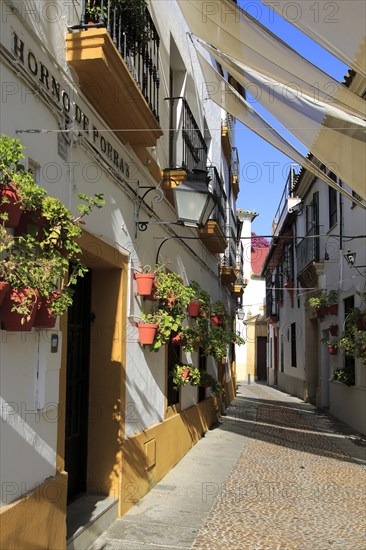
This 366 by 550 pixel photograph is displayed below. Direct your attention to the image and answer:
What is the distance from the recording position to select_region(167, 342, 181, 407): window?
8.05m

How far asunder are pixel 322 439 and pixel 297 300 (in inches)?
384

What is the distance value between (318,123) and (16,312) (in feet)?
14.3

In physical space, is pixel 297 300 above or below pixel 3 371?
above

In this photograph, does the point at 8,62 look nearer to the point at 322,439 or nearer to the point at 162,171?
the point at 162,171

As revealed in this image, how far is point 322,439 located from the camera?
10.6 m

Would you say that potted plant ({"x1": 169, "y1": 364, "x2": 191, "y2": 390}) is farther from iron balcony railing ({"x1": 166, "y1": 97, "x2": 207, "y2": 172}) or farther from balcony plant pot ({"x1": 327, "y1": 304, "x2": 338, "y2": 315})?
balcony plant pot ({"x1": 327, "y1": 304, "x2": 338, "y2": 315})

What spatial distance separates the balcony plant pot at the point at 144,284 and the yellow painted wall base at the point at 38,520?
2.38m

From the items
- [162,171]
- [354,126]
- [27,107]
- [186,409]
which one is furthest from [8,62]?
[186,409]

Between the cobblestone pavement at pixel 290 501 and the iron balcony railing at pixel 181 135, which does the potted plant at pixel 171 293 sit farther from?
the cobblestone pavement at pixel 290 501

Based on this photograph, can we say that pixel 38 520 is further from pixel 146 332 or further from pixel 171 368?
pixel 171 368

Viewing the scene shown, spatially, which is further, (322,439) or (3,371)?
(322,439)

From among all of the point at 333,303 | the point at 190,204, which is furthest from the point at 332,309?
the point at 190,204

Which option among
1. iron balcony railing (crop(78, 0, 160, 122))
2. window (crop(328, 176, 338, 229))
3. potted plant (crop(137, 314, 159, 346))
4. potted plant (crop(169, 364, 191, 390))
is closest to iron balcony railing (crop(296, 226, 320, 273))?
window (crop(328, 176, 338, 229))

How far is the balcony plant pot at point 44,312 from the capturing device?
3.12 meters
